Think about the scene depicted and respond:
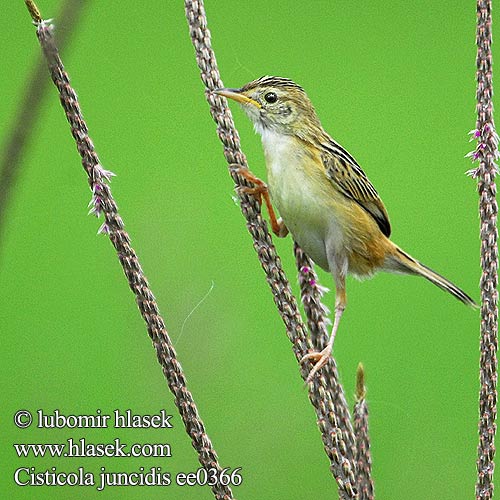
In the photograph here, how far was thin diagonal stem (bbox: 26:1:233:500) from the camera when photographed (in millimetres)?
1002

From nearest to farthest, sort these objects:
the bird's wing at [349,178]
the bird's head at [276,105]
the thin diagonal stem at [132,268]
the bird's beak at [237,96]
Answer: the thin diagonal stem at [132,268]
the bird's beak at [237,96]
the bird's head at [276,105]
the bird's wing at [349,178]

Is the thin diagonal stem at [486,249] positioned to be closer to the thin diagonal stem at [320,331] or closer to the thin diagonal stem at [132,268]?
the thin diagonal stem at [320,331]

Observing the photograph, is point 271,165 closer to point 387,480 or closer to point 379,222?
point 379,222

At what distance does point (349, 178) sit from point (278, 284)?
1.60 feet

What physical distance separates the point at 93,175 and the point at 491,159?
0.59 metres

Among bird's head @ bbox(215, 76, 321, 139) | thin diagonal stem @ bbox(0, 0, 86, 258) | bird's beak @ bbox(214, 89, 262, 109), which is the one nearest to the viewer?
thin diagonal stem @ bbox(0, 0, 86, 258)

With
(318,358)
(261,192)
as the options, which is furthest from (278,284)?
(261,192)

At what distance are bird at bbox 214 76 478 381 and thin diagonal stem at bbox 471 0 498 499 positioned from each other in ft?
0.74

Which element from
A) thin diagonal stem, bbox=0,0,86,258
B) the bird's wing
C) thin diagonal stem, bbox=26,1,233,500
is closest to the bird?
the bird's wing

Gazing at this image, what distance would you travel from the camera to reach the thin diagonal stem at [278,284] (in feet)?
3.69

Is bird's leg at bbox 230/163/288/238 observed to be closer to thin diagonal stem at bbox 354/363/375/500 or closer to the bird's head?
the bird's head

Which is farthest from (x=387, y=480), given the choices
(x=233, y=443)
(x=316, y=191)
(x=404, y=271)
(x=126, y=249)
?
(x=126, y=249)

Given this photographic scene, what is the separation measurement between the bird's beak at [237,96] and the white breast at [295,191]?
0.07 meters

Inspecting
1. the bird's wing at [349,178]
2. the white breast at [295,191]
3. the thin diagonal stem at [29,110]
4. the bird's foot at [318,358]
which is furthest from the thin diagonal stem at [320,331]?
the thin diagonal stem at [29,110]
